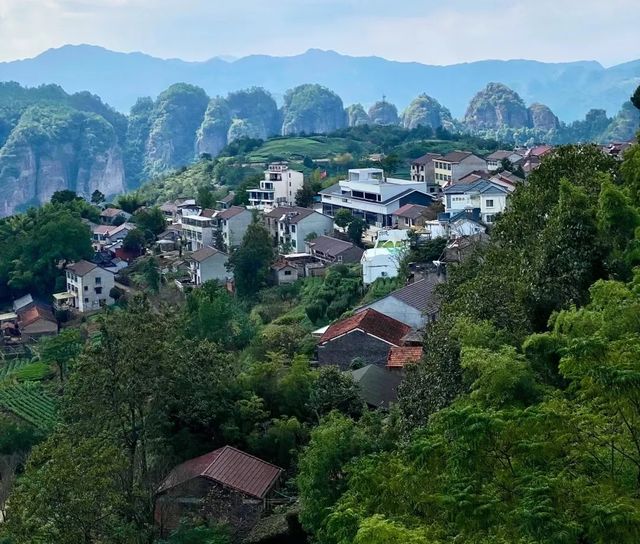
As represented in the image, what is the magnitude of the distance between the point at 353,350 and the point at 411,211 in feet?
50.3

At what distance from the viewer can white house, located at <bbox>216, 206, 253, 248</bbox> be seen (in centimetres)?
3656

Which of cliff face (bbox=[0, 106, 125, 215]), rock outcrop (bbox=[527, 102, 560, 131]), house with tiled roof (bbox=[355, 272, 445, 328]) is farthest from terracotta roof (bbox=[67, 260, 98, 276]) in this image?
rock outcrop (bbox=[527, 102, 560, 131])

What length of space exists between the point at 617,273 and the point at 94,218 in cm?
3547

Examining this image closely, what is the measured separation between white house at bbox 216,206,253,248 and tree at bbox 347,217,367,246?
553 centimetres

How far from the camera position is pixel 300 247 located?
113 feet

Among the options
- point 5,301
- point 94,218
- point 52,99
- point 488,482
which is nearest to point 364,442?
point 488,482

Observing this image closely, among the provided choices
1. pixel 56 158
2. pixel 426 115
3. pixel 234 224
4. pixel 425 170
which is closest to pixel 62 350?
pixel 234 224

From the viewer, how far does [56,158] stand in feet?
303

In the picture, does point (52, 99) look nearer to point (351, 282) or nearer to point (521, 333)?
point (351, 282)

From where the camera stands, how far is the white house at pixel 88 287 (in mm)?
33719

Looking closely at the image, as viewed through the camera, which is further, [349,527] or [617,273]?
[617,273]

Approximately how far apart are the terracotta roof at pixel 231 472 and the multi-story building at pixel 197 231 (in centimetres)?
2406

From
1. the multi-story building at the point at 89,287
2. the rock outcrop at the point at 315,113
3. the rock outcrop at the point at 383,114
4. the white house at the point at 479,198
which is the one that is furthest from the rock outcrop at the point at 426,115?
the multi-story building at the point at 89,287

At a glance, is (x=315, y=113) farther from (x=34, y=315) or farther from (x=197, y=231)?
(x=34, y=315)
